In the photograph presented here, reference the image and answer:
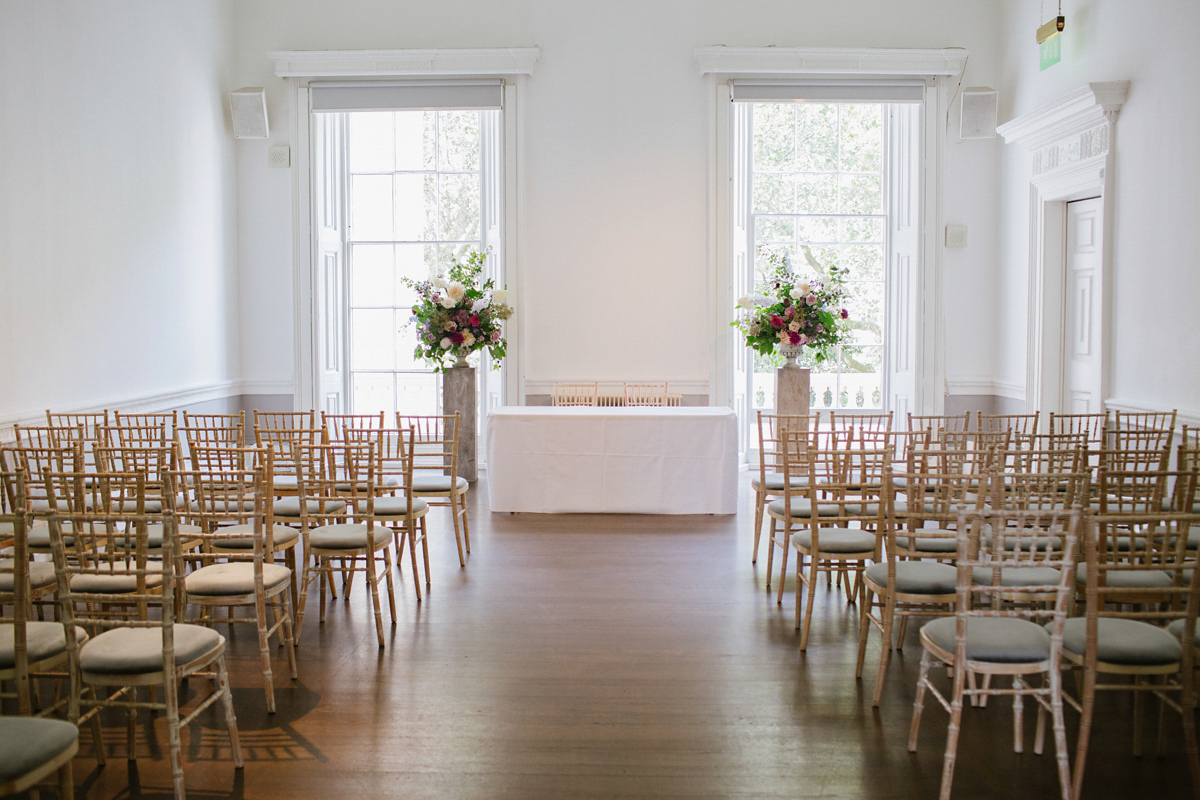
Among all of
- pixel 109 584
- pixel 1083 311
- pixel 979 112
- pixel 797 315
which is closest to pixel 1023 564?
pixel 109 584

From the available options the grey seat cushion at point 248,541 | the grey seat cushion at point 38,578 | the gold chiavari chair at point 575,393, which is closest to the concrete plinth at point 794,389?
the gold chiavari chair at point 575,393

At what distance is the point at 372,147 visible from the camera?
10352 millimetres

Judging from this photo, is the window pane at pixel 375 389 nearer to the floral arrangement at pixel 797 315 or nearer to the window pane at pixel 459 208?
the window pane at pixel 459 208

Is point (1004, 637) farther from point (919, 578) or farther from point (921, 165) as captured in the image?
point (921, 165)

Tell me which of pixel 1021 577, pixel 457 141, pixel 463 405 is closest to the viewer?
Result: pixel 1021 577

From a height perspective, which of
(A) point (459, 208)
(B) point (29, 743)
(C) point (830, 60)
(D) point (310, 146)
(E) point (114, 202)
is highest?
(C) point (830, 60)

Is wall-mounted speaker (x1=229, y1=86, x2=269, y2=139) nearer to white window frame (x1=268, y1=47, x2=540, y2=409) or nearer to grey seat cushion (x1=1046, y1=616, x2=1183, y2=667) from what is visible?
white window frame (x1=268, y1=47, x2=540, y2=409)

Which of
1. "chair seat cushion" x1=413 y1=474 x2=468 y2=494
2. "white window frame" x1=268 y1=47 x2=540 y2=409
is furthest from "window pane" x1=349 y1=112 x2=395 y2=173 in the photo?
"chair seat cushion" x1=413 y1=474 x2=468 y2=494

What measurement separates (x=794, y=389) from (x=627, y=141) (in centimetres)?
301

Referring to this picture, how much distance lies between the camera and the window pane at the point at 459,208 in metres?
10.3

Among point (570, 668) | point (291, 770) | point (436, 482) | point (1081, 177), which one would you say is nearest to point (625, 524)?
point (436, 482)

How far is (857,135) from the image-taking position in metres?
10.3

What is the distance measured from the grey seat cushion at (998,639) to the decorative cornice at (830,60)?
7351 millimetres

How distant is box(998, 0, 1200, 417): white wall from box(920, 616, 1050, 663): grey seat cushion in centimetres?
404
